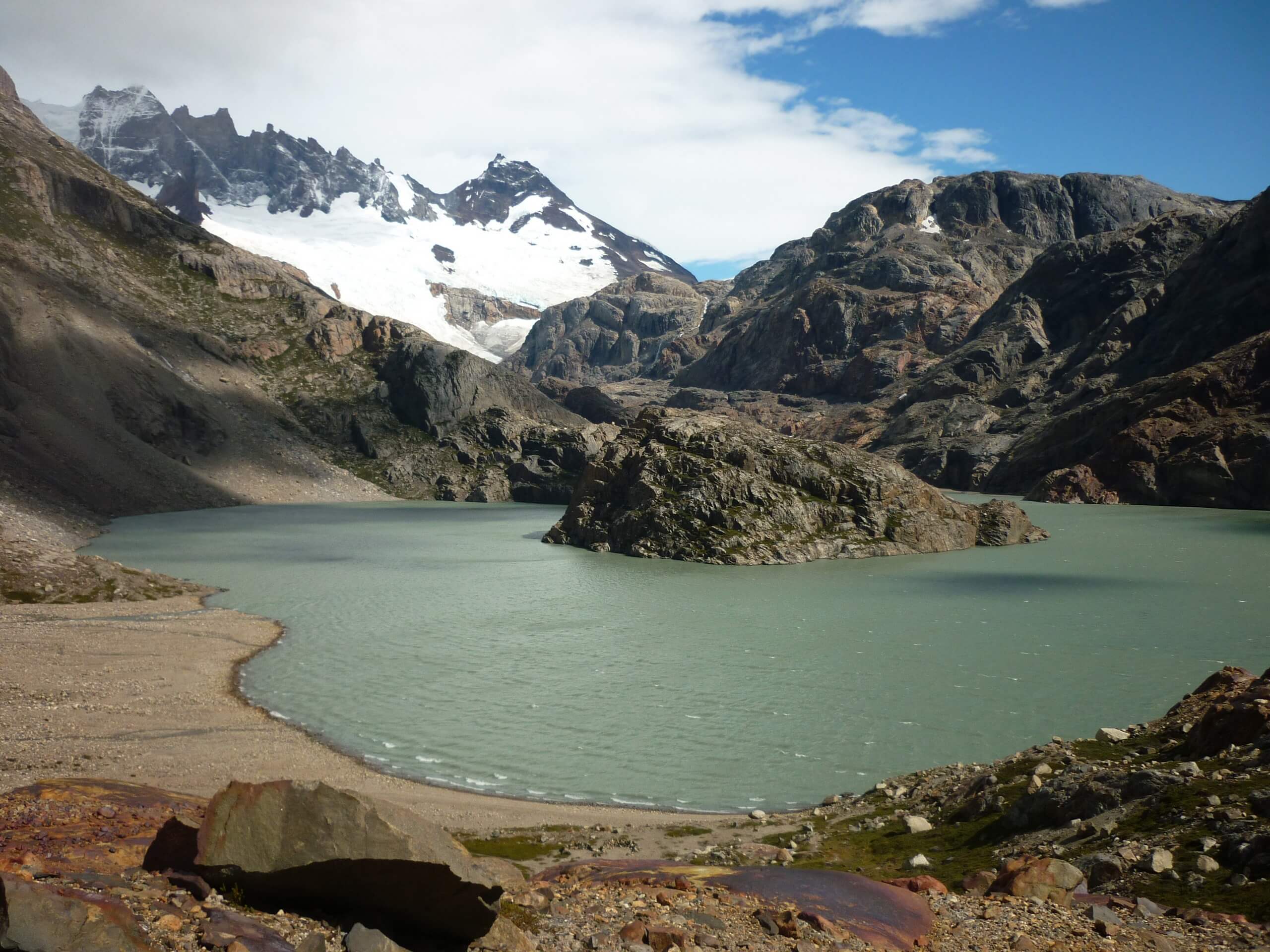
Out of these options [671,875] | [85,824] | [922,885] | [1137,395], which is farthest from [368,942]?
[1137,395]

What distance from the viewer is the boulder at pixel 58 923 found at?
6617mm

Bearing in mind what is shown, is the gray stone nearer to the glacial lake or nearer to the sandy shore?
the sandy shore

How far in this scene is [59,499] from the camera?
254 ft

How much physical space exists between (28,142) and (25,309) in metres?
65.5

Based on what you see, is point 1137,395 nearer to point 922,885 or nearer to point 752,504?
point 752,504

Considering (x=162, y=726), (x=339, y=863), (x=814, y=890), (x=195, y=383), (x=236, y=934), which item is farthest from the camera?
(x=195, y=383)

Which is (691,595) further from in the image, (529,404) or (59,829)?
(529,404)

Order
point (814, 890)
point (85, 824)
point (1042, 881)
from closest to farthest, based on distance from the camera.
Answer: point (85, 824) < point (1042, 881) < point (814, 890)

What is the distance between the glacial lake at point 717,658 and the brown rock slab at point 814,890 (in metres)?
6.16

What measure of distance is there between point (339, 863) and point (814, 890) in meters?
6.16

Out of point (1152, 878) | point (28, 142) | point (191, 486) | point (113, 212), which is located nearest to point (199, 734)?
point (1152, 878)

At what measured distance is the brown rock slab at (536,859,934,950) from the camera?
10203 millimetres

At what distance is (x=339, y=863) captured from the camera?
869 centimetres

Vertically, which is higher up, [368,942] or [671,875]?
[368,942]
